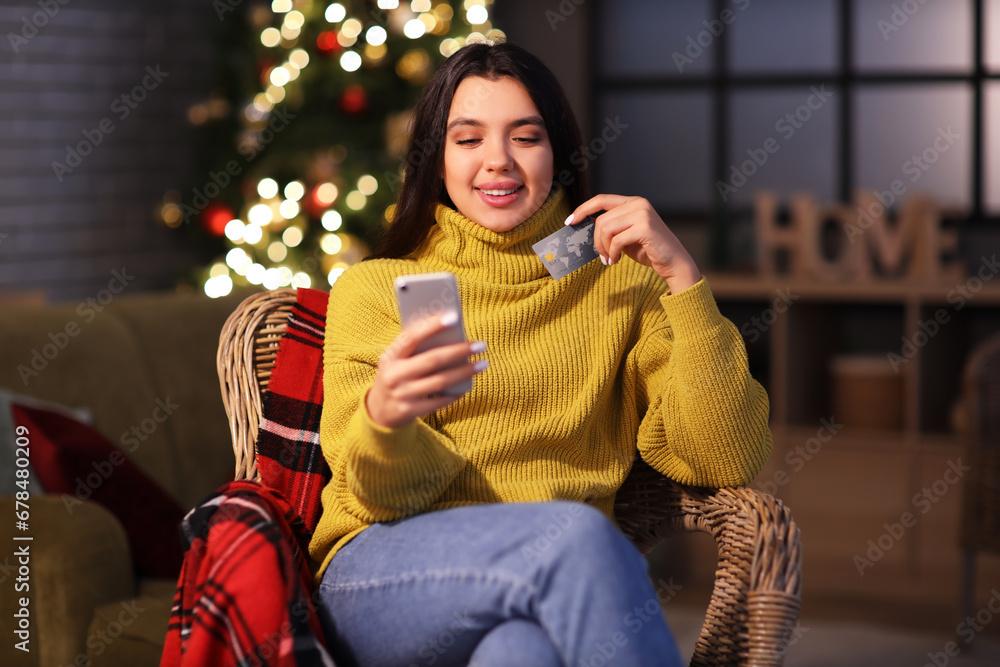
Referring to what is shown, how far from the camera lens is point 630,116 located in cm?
425

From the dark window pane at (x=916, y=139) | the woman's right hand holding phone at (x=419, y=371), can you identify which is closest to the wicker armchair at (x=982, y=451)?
the dark window pane at (x=916, y=139)

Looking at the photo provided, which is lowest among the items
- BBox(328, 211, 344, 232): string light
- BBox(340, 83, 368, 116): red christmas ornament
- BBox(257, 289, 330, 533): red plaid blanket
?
BBox(257, 289, 330, 533): red plaid blanket

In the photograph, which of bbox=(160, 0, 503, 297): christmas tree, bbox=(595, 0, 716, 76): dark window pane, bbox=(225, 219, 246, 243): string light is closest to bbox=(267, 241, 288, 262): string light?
bbox=(160, 0, 503, 297): christmas tree

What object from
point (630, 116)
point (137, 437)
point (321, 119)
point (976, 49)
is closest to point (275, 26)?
point (321, 119)

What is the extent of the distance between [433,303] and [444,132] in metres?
0.44

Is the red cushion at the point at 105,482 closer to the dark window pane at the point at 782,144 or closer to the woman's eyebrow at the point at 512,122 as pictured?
the woman's eyebrow at the point at 512,122

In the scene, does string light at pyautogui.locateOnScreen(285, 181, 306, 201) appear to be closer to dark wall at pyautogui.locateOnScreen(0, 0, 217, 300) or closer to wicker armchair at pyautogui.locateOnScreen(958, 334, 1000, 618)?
dark wall at pyautogui.locateOnScreen(0, 0, 217, 300)

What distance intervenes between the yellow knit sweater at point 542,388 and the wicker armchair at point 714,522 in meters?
0.07

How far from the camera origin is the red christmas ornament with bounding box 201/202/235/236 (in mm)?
3545

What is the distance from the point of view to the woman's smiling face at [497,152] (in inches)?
58.9

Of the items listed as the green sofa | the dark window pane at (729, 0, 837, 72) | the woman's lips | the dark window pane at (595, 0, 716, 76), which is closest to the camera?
the woman's lips

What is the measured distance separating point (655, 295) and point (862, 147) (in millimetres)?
2672

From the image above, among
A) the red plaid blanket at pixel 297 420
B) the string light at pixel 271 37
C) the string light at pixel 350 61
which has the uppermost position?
the string light at pixel 271 37

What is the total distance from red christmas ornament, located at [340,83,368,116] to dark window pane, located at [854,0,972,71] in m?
1.83
